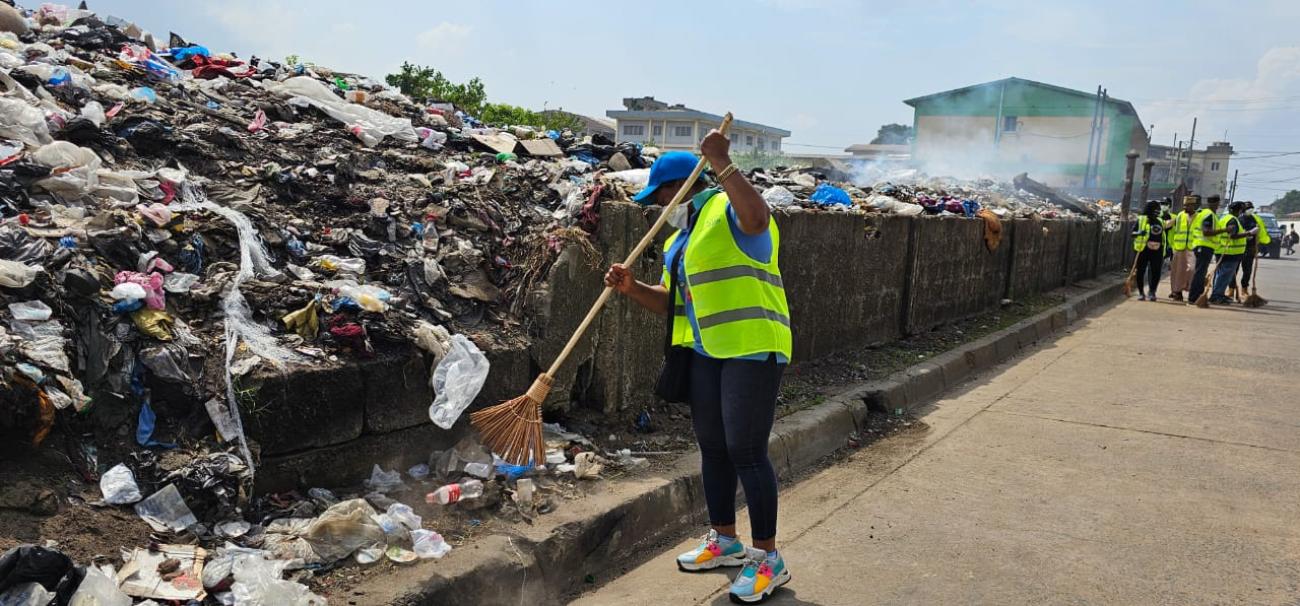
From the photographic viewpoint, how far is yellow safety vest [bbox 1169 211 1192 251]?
13055mm

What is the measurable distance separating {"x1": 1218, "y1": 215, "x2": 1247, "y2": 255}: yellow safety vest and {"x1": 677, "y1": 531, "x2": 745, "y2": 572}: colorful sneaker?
39.8ft

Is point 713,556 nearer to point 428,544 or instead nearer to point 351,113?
point 428,544

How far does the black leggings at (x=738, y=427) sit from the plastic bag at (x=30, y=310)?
7.82 feet

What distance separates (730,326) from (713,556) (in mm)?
1023

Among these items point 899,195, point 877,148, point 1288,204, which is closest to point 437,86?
point 899,195

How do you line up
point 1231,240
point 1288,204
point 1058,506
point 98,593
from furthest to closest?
point 1288,204, point 1231,240, point 1058,506, point 98,593

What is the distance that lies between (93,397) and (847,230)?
16.9ft

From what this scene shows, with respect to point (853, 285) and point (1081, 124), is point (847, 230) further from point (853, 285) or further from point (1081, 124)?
point (1081, 124)

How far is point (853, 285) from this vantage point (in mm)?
6973

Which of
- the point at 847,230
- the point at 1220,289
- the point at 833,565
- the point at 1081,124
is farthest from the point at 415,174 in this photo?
the point at 1081,124

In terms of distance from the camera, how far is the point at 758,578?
3150 mm

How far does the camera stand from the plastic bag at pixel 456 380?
12.3 ft

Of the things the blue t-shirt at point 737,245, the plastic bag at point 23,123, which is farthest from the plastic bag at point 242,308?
the blue t-shirt at point 737,245

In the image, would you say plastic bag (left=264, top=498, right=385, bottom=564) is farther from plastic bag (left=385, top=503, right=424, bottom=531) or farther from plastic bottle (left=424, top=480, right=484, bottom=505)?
plastic bottle (left=424, top=480, right=484, bottom=505)
